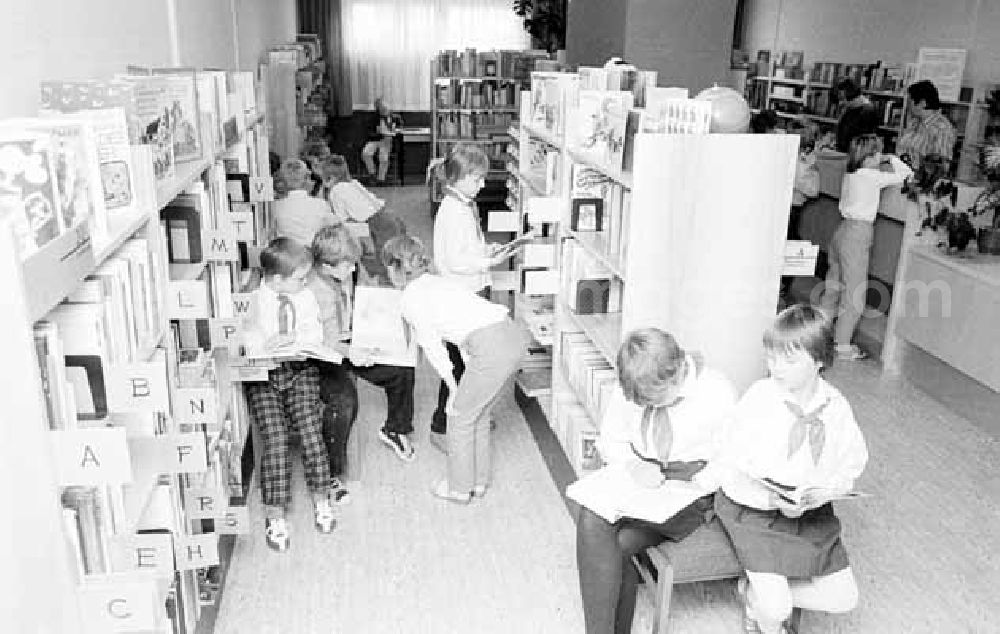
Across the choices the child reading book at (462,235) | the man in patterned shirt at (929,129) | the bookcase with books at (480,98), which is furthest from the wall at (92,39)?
the man in patterned shirt at (929,129)

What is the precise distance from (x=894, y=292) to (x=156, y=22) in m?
4.51

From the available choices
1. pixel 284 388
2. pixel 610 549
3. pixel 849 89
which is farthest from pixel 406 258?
pixel 849 89

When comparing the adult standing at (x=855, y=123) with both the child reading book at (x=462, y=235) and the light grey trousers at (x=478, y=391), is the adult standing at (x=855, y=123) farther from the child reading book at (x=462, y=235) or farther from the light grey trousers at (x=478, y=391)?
the light grey trousers at (x=478, y=391)

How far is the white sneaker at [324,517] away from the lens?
3.43 m

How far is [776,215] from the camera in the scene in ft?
9.52

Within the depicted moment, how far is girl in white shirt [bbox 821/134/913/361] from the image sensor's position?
17.5 feet

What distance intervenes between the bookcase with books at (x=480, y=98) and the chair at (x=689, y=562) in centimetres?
778

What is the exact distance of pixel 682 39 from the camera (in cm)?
624

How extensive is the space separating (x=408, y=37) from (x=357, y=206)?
27.4 feet

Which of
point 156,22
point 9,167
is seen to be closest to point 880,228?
point 156,22

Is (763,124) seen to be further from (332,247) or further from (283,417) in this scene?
(283,417)

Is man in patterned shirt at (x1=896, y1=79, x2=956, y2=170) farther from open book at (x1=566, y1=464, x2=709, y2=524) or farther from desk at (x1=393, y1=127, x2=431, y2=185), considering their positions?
desk at (x1=393, y1=127, x2=431, y2=185)

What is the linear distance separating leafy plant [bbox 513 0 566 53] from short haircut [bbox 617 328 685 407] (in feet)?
28.9

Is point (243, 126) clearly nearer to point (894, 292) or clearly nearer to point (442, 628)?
point (442, 628)
